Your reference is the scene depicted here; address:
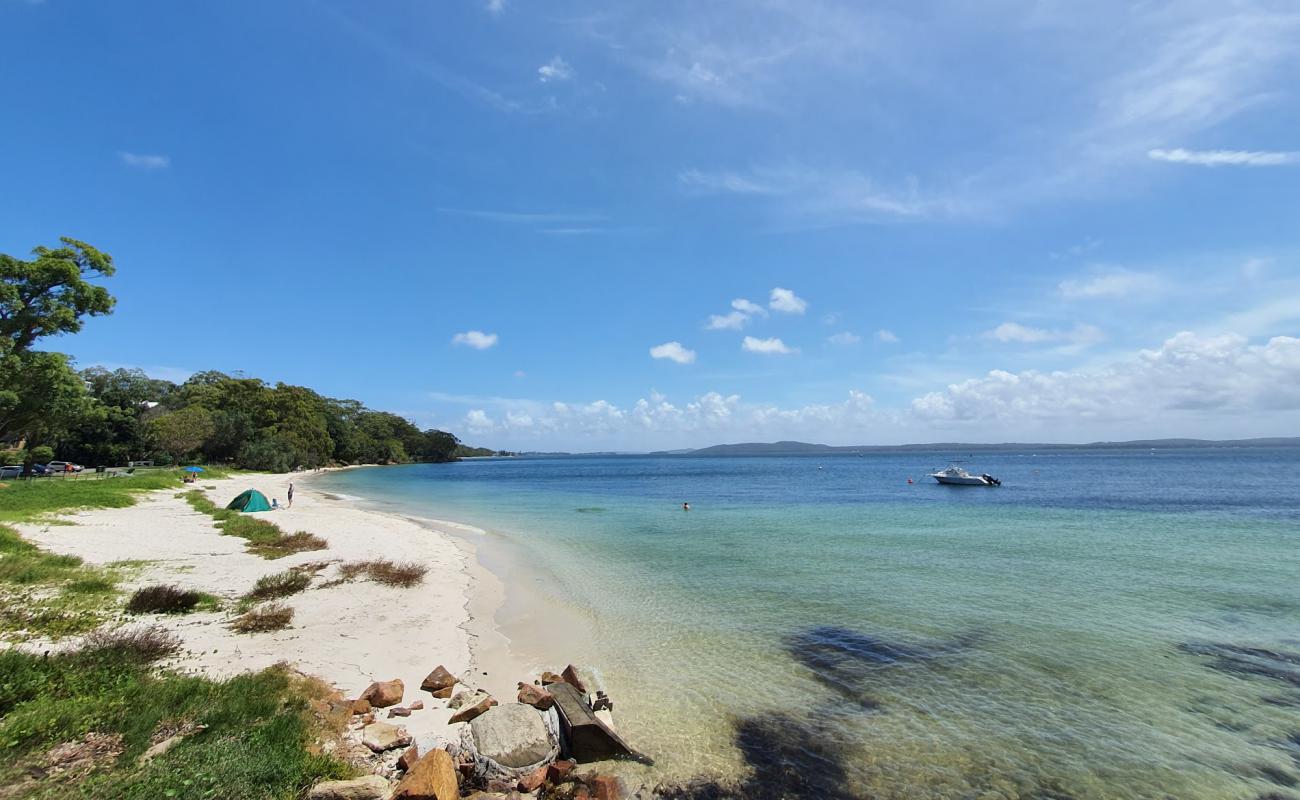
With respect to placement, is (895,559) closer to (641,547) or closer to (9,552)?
(641,547)

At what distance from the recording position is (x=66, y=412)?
→ 31219 mm

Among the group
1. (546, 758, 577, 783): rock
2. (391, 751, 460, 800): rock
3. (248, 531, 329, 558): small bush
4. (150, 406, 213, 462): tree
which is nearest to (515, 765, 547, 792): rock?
(546, 758, 577, 783): rock

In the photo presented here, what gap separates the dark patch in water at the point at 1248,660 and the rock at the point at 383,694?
15.7 metres

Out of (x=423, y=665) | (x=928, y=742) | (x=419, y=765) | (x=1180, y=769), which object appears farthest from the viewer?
(x=423, y=665)

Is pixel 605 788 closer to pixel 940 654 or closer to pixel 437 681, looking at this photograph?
pixel 437 681

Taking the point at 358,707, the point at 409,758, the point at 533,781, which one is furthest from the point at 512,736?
the point at 358,707

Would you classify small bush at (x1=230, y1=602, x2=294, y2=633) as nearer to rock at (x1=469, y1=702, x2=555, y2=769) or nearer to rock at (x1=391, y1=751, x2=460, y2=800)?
rock at (x1=469, y1=702, x2=555, y2=769)

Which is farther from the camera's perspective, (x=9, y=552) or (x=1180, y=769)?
(x=9, y=552)

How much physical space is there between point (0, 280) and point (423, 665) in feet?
109

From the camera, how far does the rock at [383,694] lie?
8.69 meters

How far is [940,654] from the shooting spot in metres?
12.2

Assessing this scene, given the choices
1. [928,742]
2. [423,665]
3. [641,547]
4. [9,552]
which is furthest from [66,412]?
[928,742]

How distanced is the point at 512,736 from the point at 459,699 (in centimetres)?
212

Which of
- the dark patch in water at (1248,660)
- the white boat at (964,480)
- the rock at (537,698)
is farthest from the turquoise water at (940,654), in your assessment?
the white boat at (964,480)
